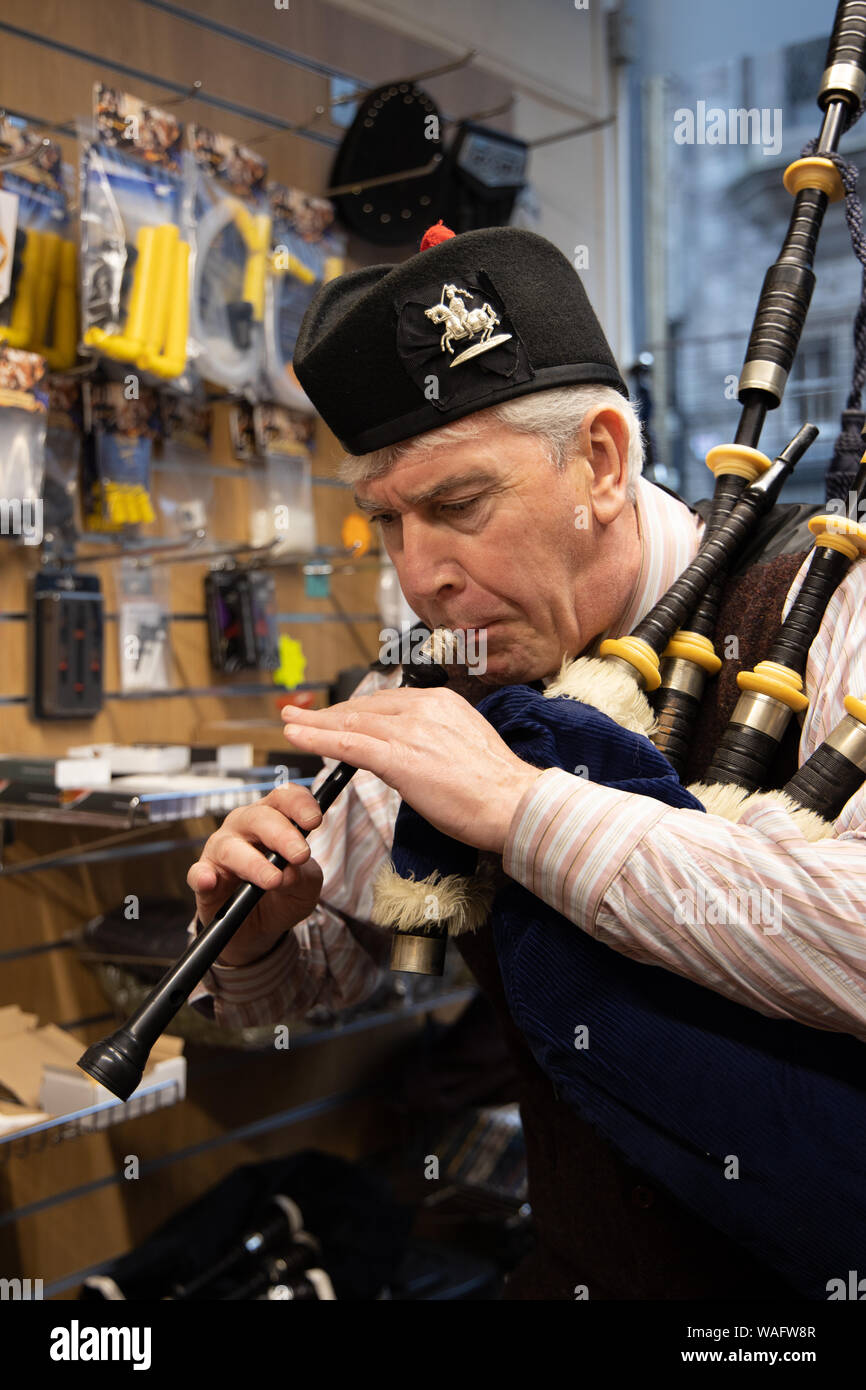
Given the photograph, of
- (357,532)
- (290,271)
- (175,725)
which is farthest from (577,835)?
(357,532)

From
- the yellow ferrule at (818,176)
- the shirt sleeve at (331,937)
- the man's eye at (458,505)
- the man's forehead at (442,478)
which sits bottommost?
the shirt sleeve at (331,937)

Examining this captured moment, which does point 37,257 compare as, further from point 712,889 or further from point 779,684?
point 712,889

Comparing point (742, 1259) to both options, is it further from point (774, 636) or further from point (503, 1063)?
point (503, 1063)

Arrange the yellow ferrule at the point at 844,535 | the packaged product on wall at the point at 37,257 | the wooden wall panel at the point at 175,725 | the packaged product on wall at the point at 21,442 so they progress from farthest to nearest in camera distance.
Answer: the wooden wall panel at the point at 175,725 → the packaged product on wall at the point at 37,257 → the packaged product on wall at the point at 21,442 → the yellow ferrule at the point at 844,535

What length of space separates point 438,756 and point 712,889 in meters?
0.23

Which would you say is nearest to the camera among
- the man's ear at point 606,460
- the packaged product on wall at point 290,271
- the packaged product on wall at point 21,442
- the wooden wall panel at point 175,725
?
the man's ear at point 606,460

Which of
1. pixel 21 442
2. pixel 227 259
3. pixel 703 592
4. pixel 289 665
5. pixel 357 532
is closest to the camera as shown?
pixel 703 592

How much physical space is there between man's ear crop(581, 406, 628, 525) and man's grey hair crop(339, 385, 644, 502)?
11mm

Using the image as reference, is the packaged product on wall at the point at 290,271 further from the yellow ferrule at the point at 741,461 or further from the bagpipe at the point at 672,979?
the bagpipe at the point at 672,979

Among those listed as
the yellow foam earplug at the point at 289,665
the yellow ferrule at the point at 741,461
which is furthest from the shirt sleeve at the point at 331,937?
the yellow foam earplug at the point at 289,665

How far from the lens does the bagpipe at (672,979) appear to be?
89 cm

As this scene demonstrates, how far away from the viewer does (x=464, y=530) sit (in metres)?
1.13

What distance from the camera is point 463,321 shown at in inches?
43.9
